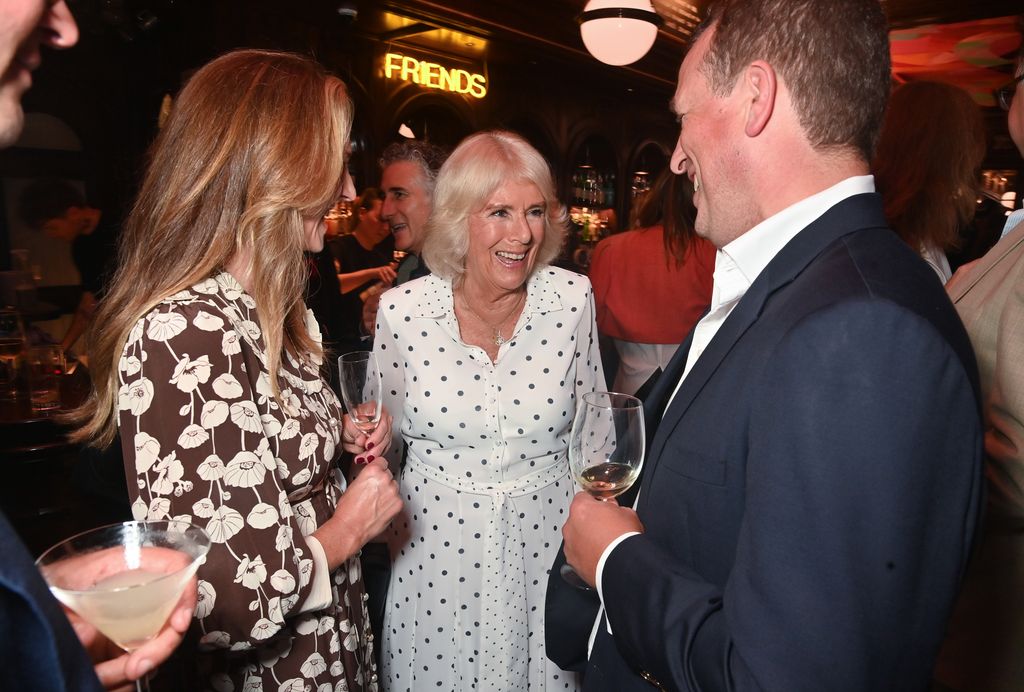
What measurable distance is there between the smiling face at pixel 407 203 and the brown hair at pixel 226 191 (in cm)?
252

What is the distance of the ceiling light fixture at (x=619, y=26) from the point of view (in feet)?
16.5

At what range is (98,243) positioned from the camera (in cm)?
A: 521

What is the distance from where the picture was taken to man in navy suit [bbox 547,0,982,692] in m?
0.75

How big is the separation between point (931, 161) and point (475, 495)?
214 cm

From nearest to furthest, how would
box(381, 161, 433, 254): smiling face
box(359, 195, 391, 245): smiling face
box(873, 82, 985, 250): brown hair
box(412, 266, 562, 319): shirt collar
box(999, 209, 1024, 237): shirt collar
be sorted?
box(999, 209, 1024, 237): shirt collar, box(412, 266, 562, 319): shirt collar, box(873, 82, 985, 250): brown hair, box(381, 161, 433, 254): smiling face, box(359, 195, 391, 245): smiling face

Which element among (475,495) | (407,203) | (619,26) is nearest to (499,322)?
(475,495)

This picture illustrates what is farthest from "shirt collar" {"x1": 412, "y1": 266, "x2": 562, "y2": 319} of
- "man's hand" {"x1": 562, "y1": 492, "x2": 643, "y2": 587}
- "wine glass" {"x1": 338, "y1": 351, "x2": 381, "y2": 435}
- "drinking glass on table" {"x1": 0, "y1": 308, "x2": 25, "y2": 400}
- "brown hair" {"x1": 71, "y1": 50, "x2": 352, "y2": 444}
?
"drinking glass on table" {"x1": 0, "y1": 308, "x2": 25, "y2": 400}

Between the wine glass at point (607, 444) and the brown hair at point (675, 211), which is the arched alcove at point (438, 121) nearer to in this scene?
the brown hair at point (675, 211)

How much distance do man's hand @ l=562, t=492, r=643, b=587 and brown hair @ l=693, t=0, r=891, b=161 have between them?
0.66 m

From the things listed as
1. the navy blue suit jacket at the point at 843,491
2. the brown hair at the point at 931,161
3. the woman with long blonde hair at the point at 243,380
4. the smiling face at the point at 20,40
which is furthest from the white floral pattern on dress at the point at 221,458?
the brown hair at the point at 931,161

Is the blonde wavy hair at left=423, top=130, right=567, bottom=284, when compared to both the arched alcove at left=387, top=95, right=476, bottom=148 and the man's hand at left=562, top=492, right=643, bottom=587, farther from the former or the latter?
the arched alcove at left=387, top=95, right=476, bottom=148

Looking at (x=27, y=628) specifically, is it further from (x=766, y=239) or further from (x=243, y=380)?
(x=766, y=239)

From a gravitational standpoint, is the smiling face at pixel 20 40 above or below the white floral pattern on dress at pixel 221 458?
above

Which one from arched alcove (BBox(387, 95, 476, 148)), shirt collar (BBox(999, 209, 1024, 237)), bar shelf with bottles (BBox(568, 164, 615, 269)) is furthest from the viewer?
bar shelf with bottles (BBox(568, 164, 615, 269))
